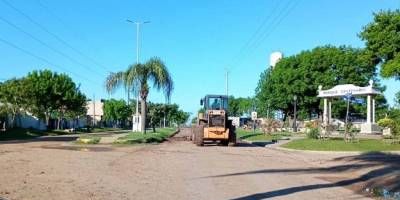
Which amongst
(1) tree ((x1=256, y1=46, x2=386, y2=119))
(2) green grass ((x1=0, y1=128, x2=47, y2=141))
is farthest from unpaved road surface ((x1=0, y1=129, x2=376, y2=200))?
(1) tree ((x1=256, y1=46, x2=386, y2=119))

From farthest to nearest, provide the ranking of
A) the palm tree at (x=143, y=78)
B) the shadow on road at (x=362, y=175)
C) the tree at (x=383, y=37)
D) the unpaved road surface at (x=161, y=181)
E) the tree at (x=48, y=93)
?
1. the tree at (x=48, y=93)
2. the palm tree at (x=143, y=78)
3. the tree at (x=383, y=37)
4. the shadow on road at (x=362, y=175)
5. the unpaved road surface at (x=161, y=181)

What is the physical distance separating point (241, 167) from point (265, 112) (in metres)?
87.3

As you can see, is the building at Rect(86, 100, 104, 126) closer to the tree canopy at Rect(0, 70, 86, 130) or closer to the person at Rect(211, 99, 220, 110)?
the tree canopy at Rect(0, 70, 86, 130)

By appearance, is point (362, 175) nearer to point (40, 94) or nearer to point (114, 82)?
point (114, 82)

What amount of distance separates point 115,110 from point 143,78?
3938 inches

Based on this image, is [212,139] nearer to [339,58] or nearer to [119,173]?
[119,173]

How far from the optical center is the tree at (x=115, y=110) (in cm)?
15012

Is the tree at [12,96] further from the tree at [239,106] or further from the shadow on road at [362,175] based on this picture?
the tree at [239,106]

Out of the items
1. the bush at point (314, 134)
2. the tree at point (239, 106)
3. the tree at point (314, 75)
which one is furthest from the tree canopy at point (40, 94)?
the tree at point (239, 106)

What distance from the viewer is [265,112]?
358 ft

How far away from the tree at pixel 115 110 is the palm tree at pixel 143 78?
93758mm

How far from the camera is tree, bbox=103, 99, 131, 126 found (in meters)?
150

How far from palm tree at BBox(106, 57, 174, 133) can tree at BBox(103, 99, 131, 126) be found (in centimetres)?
9376

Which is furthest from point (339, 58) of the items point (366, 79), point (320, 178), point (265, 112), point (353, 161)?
point (320, 178)
